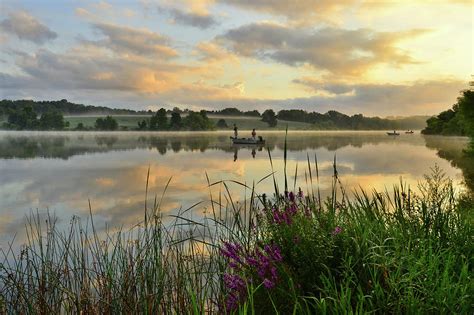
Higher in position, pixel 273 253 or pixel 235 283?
pixel 273 253

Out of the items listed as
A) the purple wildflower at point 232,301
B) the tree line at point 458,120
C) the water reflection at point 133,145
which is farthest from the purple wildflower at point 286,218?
the tree line at point 458,120

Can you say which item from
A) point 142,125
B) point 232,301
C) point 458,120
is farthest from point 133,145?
point 142,125

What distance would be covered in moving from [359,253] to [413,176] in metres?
22.5

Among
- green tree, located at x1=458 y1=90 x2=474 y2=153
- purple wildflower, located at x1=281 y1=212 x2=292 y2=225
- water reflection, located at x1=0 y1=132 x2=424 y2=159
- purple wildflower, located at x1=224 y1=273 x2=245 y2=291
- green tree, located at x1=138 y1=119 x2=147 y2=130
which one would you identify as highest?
green tree, located at x1=458 y1=90 x2=474 y2=153

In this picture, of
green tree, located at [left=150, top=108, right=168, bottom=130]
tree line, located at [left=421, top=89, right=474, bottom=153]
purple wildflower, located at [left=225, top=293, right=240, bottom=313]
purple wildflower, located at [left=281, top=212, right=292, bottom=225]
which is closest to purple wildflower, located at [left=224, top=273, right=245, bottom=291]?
purple wildflower, located at [left=225, top=293, right=240, bottom=313]

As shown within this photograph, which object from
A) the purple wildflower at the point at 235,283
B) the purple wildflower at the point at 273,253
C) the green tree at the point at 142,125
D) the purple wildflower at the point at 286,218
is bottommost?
the purple wildflower at the point at 235,283

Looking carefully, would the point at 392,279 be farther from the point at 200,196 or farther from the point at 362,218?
the point at 200,196

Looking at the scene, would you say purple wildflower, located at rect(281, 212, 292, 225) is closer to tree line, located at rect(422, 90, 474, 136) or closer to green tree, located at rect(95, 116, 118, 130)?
tree line, located at rect(422, 90, 474, 136)

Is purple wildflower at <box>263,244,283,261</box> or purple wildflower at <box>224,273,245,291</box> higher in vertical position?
purple wildflower at <box>263,244,283,261</box>

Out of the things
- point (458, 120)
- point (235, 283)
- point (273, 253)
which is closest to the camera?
point (235, 283)

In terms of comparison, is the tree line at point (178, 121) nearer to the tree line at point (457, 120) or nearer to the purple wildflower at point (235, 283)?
the tree line at point (457, 120)

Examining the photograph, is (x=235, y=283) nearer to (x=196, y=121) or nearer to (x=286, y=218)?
(x=286, y=218)

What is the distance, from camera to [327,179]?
2373 centimetres

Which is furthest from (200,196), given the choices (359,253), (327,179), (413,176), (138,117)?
(138,117)
